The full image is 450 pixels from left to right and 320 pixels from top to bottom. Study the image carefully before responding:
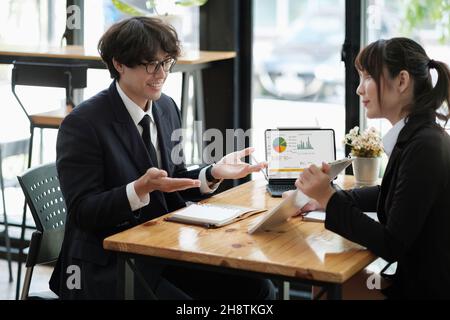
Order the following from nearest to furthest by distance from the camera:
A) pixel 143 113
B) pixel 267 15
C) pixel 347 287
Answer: pixel 347 287
pixel 143 113
pixel 267 15

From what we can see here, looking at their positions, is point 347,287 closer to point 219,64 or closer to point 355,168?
point 355,168

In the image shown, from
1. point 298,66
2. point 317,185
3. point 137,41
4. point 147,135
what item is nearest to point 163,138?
A: point 147,135

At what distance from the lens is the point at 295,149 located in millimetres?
3037

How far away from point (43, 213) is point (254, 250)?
93 centimetres

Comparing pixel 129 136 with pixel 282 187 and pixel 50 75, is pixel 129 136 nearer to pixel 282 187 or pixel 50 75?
pixel 282 187

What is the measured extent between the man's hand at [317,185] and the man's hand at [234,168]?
551 millimetres

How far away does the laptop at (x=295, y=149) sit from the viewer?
3012 millimetres

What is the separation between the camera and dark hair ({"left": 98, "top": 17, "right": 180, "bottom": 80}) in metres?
2.56

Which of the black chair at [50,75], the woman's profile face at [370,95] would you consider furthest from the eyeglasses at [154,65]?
the black chair at [50,75]

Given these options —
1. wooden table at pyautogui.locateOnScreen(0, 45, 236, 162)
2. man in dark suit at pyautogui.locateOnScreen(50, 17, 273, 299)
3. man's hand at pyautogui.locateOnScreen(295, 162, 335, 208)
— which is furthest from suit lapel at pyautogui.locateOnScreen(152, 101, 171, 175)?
wooden table at pyautogui.locateOnScreen(0, 45, 236, 162)

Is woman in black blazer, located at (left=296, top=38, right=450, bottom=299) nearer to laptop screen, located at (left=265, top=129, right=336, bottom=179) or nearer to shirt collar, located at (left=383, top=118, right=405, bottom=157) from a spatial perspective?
shirt collar, located at (left=383, top=118, right=405, bottom=157)

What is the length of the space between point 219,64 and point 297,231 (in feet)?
5.86

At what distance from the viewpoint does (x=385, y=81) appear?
2.32 m
